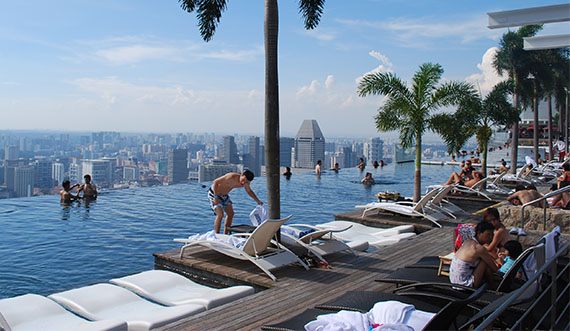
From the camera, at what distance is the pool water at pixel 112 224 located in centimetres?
786

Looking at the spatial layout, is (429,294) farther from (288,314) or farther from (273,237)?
(273,237)

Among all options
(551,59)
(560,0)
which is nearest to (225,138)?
(551,59)

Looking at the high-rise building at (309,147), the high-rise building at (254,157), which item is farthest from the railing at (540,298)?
the high-rise building at (254,157)

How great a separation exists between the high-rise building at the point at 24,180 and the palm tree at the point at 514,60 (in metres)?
43.0

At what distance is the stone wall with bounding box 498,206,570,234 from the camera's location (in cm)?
836

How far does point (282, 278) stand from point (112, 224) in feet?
22.5

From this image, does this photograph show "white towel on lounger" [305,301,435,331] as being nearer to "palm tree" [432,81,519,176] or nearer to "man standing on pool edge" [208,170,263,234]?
"man standing on pool edge" [208,170,263,234]

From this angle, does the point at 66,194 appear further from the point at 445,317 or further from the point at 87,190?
the point at 445,317

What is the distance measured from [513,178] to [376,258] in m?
14.6

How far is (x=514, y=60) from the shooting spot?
86.1ft

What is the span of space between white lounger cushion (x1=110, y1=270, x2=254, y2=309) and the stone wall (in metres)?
5.75

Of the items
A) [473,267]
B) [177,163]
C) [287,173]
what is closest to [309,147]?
[177,163]

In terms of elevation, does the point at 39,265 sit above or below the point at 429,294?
below

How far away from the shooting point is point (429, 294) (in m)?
4.36
